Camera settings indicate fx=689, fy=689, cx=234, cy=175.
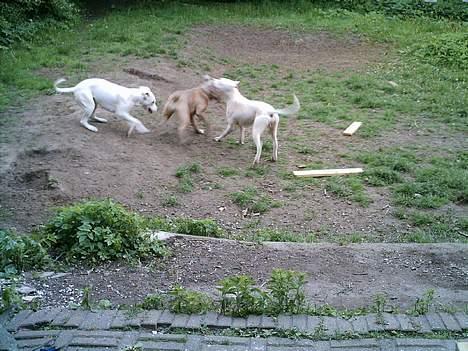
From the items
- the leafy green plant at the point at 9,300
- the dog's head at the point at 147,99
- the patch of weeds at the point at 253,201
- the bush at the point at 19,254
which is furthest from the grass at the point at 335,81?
the leafy green plant at the point at 9,300

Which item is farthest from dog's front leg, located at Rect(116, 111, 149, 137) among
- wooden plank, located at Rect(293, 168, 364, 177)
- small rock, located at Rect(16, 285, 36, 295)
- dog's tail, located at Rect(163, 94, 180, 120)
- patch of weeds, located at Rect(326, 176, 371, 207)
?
small rock, located at Rect(16, 285, 36, 295)

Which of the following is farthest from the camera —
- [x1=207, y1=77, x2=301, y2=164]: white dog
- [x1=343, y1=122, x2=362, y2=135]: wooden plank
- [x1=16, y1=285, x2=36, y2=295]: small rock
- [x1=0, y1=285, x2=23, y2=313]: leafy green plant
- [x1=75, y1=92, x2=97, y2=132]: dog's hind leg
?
[x1=343, y1=122, x2=362, y2=135]: wooden plank

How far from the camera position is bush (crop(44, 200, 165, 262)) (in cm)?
495

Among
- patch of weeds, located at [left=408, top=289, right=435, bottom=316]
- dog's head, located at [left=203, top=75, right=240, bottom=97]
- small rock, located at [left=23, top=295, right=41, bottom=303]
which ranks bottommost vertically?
dog's head, located at [left=203, top=75, right=240, bottom=97]

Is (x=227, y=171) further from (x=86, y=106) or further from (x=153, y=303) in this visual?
(x=153, y=303)

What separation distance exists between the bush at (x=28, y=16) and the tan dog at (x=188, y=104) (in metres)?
4.78

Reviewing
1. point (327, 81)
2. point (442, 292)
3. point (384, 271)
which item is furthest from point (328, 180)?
point (327, 81)

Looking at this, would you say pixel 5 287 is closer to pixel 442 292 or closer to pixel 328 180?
pixel 442 292

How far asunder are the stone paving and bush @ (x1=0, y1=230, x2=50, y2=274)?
2.52 ft

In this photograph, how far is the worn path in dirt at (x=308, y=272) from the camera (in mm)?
4492

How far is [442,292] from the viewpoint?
4660 millimetres

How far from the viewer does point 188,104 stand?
873 cm

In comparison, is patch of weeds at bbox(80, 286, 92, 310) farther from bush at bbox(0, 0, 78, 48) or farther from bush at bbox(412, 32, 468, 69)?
bush at bbox(412, 32, 468, 69)

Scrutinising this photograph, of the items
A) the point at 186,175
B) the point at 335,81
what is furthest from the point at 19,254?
the point at 335,81
